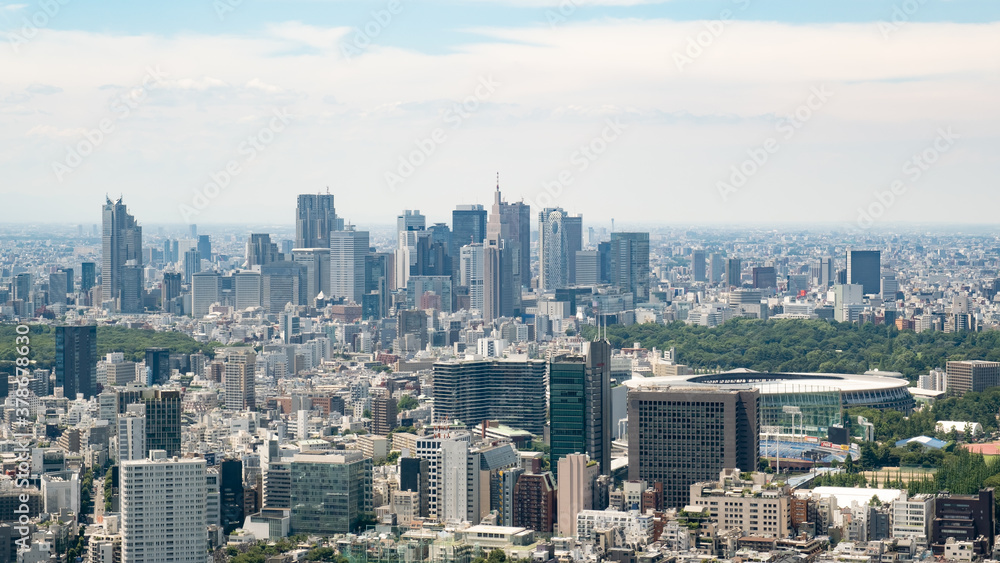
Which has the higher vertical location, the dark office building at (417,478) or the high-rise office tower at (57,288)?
the high-rise office tower at (57,288)

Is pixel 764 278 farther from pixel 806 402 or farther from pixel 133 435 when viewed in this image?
pixel 133 435

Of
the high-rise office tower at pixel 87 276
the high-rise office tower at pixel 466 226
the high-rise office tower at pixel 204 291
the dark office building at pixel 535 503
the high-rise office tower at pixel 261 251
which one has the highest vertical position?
the high-rise office tower at pixel 466 226

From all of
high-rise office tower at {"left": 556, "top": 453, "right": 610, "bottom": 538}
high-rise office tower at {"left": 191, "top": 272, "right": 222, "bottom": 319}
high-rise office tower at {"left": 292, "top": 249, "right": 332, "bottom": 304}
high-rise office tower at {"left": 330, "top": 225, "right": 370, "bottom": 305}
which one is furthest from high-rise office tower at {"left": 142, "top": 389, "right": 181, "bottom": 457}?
high-rise office tower at {"left": 292, "top": 249, "right": 332, "bottom": 304}

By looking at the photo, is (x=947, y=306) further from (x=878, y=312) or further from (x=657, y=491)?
(x=657, y=491)

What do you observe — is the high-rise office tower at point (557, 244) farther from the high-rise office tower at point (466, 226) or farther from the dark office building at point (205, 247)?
the dark office building at point (205, 247)

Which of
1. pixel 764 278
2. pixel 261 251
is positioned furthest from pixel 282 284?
pixel 764 278

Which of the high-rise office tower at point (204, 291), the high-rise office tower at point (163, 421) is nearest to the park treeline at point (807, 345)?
the high-rise office tower at point (204, 291)

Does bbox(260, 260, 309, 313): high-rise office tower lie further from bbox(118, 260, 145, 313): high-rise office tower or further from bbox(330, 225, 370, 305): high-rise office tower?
bbox(118, 260, 145, 313): high-rise office tower
